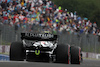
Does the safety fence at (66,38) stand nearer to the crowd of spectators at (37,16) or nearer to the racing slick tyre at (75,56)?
the crowd of spectators at (37,16)

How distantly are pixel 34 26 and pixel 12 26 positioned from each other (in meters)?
2.46

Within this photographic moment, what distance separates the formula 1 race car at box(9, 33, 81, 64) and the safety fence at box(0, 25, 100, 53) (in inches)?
555

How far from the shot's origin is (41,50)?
7371 mm

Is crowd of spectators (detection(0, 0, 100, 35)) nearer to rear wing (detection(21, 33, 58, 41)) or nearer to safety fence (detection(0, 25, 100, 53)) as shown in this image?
safety fence (detection(0, 25, 100, 53))

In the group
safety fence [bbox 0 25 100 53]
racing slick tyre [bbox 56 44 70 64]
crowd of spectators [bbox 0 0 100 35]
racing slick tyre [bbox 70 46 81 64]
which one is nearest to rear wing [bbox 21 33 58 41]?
racing slick tyre [bbox 56 44 70 64]

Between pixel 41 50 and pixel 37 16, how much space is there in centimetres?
1883

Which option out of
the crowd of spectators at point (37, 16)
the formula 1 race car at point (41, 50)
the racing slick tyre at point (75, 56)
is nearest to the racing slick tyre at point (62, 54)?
the formula 1 race car at point (41, 50)

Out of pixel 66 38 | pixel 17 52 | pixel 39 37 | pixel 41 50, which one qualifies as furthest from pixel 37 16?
pixel 41 50

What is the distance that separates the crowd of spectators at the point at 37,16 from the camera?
928 inches

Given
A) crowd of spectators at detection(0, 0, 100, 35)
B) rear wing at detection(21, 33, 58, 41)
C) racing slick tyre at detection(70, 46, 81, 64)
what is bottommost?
racing slick tyre at detection(70, 46, 81, 64)

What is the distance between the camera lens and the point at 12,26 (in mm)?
22797

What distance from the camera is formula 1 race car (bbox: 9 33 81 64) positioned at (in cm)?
736

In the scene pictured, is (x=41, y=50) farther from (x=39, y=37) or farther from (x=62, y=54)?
(x=62, y=54)

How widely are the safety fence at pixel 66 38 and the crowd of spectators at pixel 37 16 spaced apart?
0.63 m
